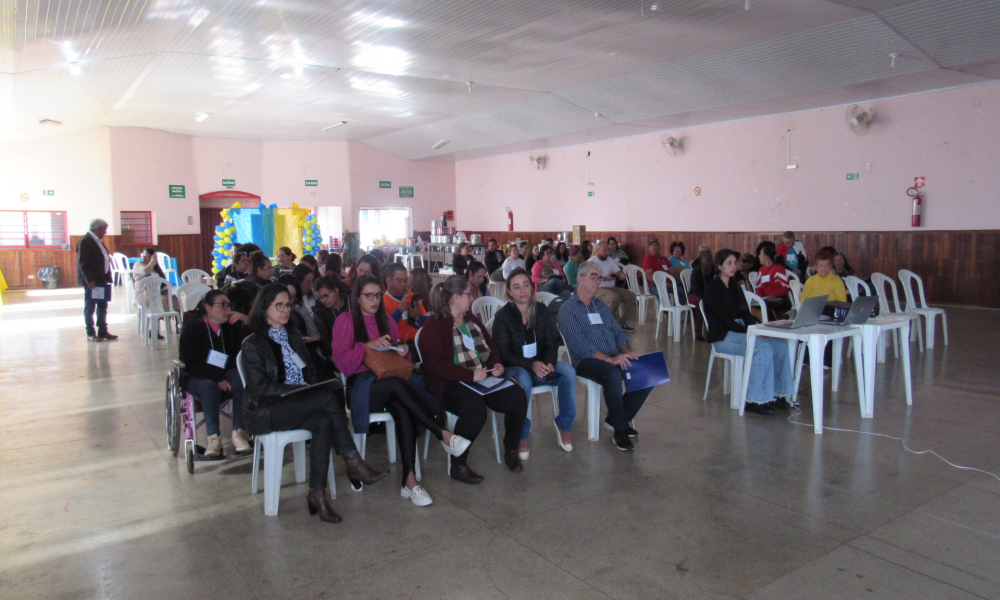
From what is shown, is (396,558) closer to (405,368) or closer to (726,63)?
(405,368)

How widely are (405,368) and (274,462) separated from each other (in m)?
0.77

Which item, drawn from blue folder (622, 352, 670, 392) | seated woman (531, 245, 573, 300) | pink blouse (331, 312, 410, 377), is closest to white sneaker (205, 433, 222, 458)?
pink blouse (331, 312, 410, 377)

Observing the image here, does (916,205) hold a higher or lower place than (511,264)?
higher

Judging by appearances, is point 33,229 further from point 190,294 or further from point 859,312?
point 859,312

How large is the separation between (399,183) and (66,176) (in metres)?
8.17

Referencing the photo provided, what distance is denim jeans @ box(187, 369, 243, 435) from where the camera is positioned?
3697 millimetres

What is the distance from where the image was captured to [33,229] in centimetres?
1469

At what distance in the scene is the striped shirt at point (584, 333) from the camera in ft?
13.4

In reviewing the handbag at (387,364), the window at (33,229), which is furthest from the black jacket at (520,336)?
the window at (33,229)

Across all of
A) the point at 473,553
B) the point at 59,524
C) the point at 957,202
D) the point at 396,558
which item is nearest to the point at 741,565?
the point at 473,553

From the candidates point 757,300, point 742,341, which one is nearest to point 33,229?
point 757,300

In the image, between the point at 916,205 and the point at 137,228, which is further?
the point at 137,228

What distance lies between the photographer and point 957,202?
9516mm

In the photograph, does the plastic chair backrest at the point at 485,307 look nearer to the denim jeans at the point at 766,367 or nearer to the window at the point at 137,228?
the denim jeans at the point at 766,367
